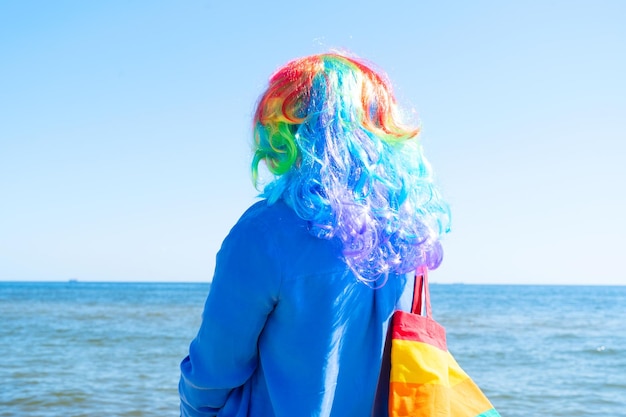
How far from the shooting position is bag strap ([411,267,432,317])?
4.97 feet

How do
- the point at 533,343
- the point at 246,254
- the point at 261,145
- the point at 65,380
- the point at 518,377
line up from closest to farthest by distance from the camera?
Result: the point at 246,254 → the point at 261,145 → the point at 65,380 → the point at 518,377 → the point at 533,343

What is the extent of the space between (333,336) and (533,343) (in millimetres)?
14457

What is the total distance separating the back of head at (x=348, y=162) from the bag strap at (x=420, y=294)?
1.4 inches

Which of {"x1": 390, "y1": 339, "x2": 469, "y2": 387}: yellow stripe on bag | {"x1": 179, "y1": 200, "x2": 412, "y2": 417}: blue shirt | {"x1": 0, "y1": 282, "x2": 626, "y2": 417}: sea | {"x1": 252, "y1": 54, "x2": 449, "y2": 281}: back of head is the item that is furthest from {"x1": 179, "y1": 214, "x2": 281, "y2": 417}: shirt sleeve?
{"x1": 0, "y1": 282, "x2": 626, "y2": 417}: sea

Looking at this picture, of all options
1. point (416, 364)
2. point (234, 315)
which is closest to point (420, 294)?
point (416, 364)

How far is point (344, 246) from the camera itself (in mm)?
1364

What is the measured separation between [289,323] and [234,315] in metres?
0.12

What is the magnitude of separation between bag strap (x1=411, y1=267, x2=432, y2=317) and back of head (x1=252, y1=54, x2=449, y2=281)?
4cm

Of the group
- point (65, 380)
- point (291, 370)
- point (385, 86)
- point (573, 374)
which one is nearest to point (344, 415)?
point (291, 370)

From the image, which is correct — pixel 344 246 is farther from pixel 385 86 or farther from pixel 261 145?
pixel 385 86

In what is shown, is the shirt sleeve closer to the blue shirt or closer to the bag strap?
the blue shirt

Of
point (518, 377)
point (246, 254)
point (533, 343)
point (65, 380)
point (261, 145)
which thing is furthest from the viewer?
point (533, 343)

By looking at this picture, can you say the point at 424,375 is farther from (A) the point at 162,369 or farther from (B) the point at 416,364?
(A) the point at 162,369

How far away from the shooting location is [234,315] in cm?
139
